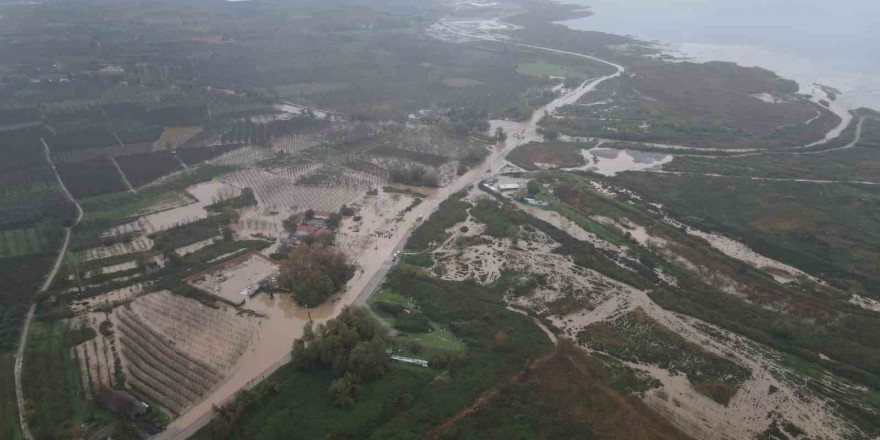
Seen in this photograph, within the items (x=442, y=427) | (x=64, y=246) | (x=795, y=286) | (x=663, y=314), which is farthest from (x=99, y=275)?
(x=795, y=286)

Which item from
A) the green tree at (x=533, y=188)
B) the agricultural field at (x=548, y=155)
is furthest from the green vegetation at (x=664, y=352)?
the agricultural field at (x=548, y=155)

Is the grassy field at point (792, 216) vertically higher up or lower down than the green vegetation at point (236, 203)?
Answer: higher up

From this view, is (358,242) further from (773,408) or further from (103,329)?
(773,408)

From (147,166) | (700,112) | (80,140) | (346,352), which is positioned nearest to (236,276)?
(346,352)

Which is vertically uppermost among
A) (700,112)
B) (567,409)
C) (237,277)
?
(700,112)

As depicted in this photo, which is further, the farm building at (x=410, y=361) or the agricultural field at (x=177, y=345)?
the farm building at (x=410, y=361)

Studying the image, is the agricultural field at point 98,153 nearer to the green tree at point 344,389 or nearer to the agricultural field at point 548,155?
the agricultural field at point 548,155

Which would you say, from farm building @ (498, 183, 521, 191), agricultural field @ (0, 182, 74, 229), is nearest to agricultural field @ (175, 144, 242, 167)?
agricultural field @ (0, 182, 74, 229)

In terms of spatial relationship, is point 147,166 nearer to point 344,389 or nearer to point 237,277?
point 237,277
